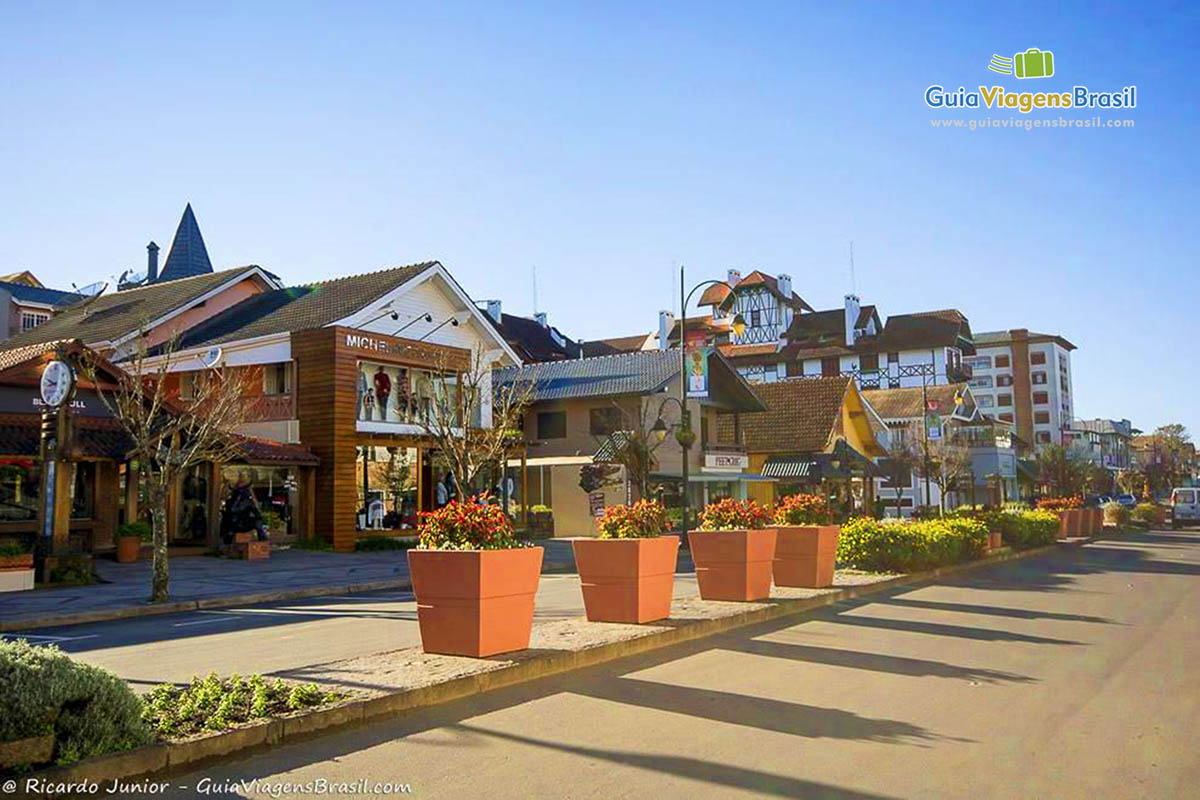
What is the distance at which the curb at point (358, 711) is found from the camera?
5.27 meters

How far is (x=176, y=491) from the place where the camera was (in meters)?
26.3

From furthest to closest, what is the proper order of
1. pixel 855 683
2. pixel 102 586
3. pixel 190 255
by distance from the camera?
pixel 190 255, pixel 102 586, pixel 855 683

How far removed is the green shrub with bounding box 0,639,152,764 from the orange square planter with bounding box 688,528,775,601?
8.42 metres

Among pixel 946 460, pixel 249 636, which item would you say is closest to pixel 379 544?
pixel 249 636

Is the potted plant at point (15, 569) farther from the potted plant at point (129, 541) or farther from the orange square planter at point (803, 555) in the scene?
the orange square planter at point (803, 555)

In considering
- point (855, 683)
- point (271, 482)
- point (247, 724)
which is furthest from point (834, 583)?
point (271, 482)

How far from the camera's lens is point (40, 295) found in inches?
1761

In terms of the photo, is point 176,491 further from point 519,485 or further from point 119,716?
point 119,716

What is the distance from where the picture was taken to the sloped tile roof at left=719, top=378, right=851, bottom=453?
4653cm

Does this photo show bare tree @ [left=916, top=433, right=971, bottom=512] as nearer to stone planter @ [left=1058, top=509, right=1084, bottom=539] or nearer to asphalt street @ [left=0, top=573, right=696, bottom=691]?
stone planter @ [left=1058, top=509, right=1084, bottom=539]

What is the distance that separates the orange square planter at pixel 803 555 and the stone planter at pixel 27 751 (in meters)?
11.0

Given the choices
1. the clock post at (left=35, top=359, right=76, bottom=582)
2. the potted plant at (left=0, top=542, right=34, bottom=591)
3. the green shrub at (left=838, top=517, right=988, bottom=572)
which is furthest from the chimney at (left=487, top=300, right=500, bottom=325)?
the potted plant at (left=0, top=542, right=34, bottom=591)

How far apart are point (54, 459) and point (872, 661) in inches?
591

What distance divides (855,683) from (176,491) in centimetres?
2207
